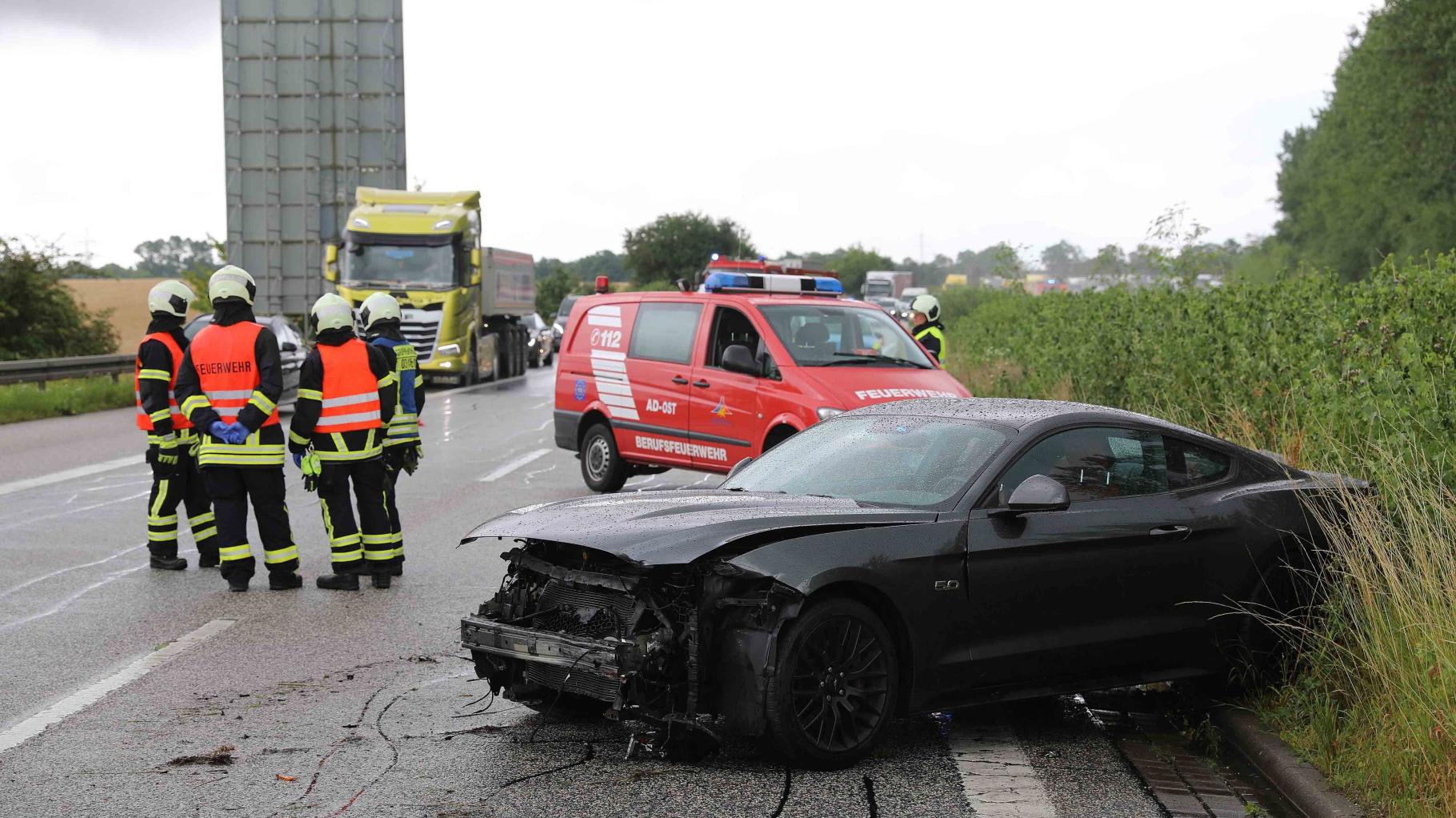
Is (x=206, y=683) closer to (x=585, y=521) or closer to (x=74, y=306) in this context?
(x=585, y=521)

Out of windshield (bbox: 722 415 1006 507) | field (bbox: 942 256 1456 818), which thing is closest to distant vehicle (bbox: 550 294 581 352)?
field (bbox: 942 256 1456 818)

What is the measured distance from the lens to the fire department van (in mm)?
12188

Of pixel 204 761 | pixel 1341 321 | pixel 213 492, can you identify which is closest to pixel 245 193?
pixel 213 492

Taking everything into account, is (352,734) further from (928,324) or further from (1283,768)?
(928,324)

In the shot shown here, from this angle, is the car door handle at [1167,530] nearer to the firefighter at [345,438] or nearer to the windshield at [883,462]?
the windshield at [883,462]

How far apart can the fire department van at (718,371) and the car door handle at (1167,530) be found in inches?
208

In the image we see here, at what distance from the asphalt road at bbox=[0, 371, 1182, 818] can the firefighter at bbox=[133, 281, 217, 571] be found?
27 cm

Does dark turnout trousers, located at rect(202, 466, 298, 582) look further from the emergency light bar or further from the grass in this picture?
the grass

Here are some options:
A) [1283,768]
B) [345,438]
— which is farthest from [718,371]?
[1283,768]

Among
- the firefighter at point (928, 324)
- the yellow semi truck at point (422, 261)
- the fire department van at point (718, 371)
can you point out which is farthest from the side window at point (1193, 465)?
the yellow semi truck at point (422, 261)

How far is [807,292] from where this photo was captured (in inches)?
551

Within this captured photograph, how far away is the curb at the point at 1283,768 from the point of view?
509 centimetres

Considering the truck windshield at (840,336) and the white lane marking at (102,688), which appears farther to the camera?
the truck windshield at (840,336)

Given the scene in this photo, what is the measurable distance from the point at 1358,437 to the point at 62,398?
22379mm
